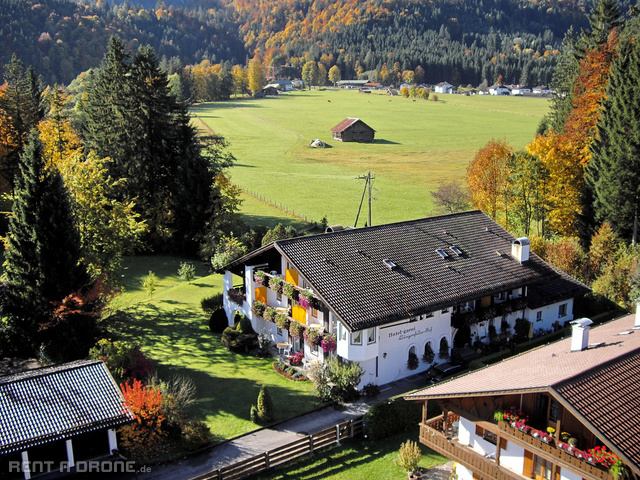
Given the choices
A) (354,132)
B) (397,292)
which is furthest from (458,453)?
(354,132)

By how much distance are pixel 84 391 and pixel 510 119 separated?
13495cm

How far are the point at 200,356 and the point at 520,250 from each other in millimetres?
20697

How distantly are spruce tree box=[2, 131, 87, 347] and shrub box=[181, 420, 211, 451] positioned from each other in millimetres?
12934

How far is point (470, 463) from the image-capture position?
2152 cm

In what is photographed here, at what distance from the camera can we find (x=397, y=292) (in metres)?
32.3

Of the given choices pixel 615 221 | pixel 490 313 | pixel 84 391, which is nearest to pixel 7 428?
pixel 84 391

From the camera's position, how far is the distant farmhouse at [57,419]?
23047mm

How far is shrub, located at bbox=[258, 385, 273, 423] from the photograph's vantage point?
28344 millimetres

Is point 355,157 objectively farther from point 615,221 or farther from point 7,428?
point 7,428

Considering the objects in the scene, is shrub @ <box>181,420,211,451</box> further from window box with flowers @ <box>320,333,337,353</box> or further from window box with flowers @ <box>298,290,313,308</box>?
window box with flowers @ <box>298,290,313,308</box>

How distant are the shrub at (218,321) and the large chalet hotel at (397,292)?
1.43 feet

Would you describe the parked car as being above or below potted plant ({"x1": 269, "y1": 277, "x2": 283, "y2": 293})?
below

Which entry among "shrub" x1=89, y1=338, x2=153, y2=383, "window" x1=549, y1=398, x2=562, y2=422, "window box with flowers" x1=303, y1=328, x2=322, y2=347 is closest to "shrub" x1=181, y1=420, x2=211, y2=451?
"shrub" x1=89, y1=338, x2=153, y2=383

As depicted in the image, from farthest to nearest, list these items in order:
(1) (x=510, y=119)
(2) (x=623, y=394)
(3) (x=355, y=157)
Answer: (1) (x=510, y=119), (3) (x=355, y=157), (2) (x=623, y=394)
